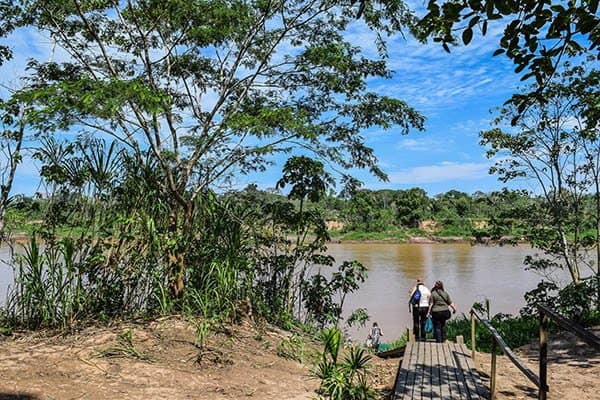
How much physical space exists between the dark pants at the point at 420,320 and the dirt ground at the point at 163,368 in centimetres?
337

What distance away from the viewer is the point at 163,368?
4359 mm

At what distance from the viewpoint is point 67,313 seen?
490 centimetres

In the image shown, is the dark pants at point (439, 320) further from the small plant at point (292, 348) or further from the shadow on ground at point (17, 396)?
the shadow on ground at point (17, 396)

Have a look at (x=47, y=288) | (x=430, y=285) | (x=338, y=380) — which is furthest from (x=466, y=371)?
(x=430, y=285)

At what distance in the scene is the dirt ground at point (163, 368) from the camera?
12.7 ft

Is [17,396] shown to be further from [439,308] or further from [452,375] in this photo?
[439,308]

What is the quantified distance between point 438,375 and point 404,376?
0.37m

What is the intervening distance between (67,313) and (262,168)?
3.20 meters

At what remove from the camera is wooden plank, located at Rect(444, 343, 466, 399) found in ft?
15.0

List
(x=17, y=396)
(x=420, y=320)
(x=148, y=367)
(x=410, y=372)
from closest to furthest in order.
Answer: (x=17, y=396) < (x=148, y=367) < (x=410, y=372) < (x=420, y=320)

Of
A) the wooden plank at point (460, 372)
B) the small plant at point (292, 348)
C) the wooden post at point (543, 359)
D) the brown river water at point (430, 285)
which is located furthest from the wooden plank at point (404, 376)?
the brown river water at point (430, 285)

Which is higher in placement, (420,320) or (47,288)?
(47,288)

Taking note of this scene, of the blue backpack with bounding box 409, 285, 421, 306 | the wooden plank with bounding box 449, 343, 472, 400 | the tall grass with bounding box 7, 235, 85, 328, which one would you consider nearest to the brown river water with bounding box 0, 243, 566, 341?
the blue backpack with bounding box 409, 285, 421, 306

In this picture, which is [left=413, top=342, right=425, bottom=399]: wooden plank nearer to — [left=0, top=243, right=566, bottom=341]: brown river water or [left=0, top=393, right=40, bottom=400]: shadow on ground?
[left=0, top=393, right=40, bottom=400]: shadow on ground
